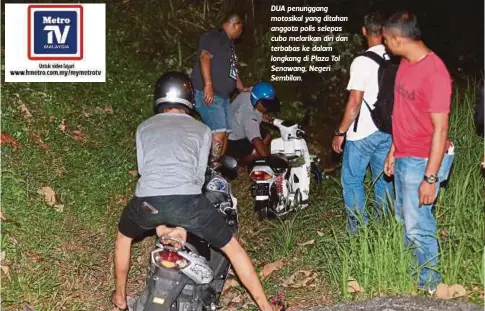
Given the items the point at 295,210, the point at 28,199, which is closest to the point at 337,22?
the point at 295,210

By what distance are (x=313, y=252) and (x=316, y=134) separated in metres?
3.74

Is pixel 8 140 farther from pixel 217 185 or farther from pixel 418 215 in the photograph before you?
pixel 418 215

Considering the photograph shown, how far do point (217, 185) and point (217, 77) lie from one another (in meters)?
2.48

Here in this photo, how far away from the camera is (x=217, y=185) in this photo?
6.72 metres

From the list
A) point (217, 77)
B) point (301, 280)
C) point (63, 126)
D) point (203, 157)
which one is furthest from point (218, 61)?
point (203, 157)

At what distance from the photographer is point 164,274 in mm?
5762

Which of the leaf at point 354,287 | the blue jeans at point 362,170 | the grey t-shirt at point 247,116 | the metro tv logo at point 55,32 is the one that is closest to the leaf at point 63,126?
the metro tv logo at point 55,32

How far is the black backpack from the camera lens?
22.4 feet

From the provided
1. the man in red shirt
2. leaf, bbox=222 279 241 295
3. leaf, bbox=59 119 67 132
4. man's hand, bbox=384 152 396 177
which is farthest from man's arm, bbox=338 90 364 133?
leaf, bbox=59 119 67 132

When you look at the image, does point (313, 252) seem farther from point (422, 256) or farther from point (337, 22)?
point (337, 22)

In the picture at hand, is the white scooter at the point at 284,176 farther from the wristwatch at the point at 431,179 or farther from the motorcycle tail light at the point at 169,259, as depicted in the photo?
the motorcycle tail light at the point at 169,259

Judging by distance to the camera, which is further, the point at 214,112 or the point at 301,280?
the point at 214,112

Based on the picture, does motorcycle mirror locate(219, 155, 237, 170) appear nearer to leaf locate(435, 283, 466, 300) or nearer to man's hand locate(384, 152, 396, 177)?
man's hand locate(384, 152, 396, 177)

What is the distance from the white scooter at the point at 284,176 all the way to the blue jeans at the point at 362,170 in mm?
1206
